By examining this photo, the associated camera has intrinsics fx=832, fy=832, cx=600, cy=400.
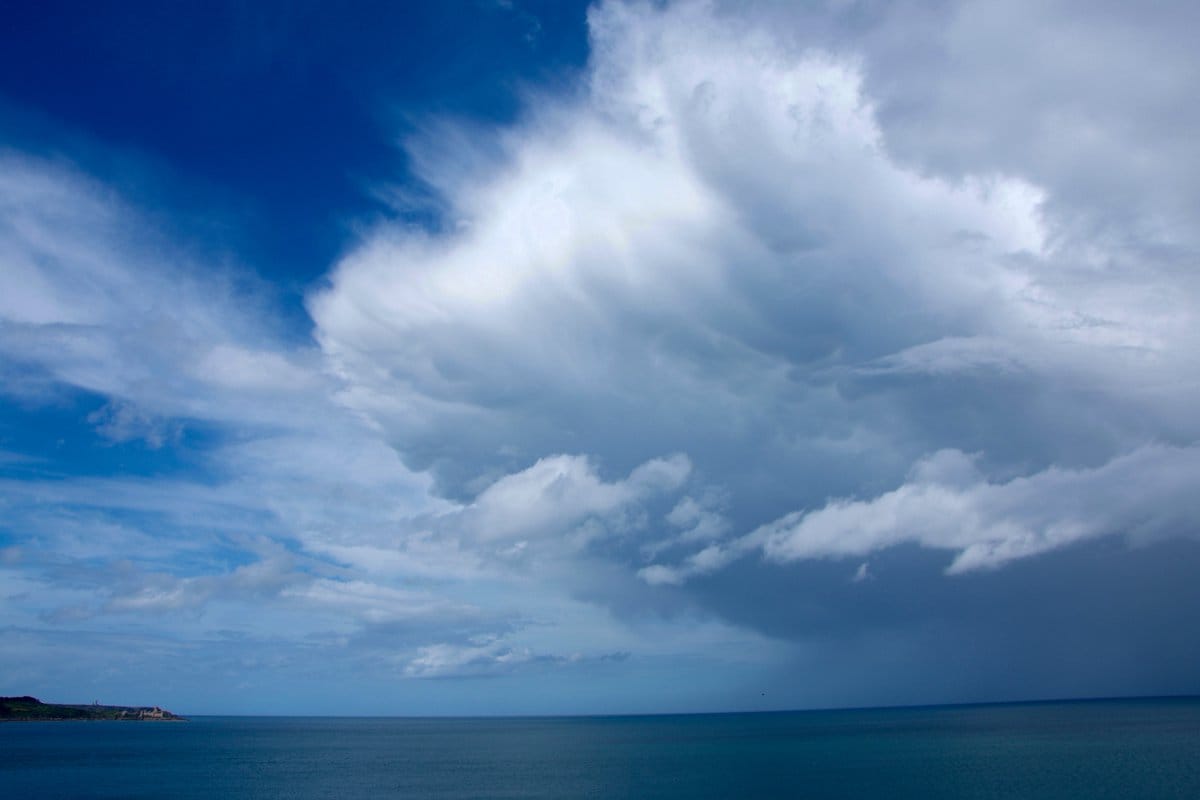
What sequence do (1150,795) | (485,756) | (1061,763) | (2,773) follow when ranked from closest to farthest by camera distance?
1. (1150,795)
2. (1061,763)
3. (2,773)
4. (485,756)

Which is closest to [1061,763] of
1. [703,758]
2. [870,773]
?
[870,773]

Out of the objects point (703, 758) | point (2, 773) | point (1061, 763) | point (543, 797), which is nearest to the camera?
point (543, 797)

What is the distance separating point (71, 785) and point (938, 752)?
451 feet

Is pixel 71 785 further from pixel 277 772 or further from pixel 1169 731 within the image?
pixel 1169 731

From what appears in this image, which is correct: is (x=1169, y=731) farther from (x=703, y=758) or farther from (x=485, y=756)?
(x=485, y=756)

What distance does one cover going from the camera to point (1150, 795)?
84750mm

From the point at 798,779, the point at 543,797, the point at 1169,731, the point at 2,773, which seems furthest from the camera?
the point at 1169,731

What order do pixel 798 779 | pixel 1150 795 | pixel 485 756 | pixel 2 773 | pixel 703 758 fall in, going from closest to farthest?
pixel 1150 795
pixel 798 779
pixel 2 773
pixel 703 758
pixel 485 756

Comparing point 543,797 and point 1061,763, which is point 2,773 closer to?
point 543,797

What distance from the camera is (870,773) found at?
113 m

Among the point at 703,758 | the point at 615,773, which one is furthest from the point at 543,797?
the point at 703,758

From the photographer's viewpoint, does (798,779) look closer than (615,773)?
Yes

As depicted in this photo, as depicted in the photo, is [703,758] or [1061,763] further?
[703,758]

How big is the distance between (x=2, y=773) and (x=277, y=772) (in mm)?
42352
